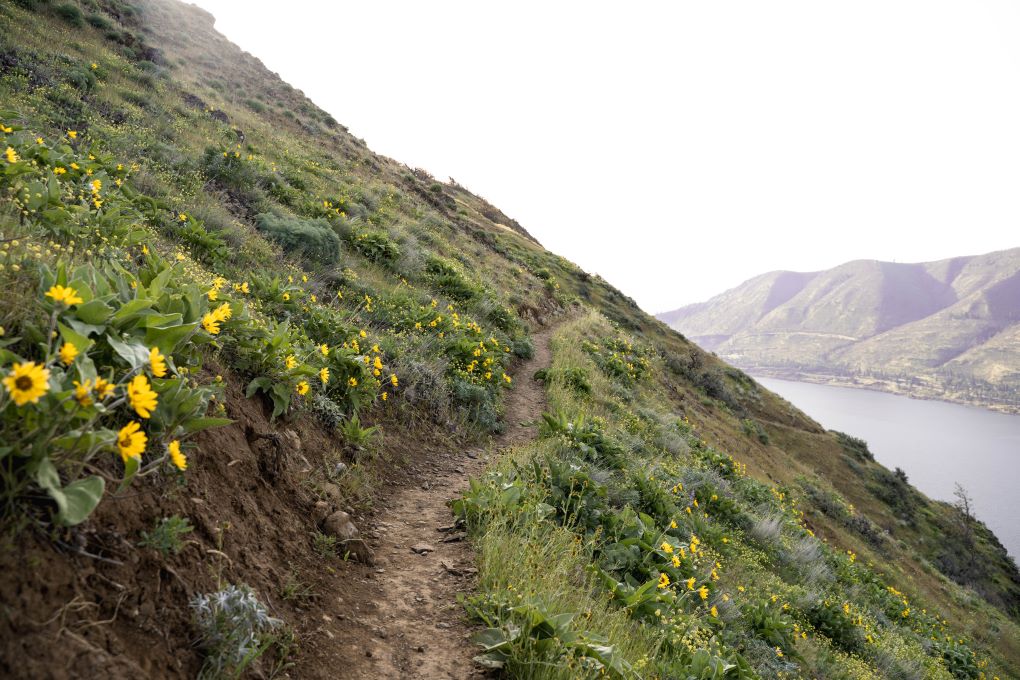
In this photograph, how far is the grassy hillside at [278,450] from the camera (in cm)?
194

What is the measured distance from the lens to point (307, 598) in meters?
3.02

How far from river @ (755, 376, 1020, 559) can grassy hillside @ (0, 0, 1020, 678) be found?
52194 mm

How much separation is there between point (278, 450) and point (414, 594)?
1334mm

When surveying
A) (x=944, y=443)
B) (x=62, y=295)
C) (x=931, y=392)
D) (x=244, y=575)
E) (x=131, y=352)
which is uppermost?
(x=931, y=392)

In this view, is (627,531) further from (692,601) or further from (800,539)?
(800,539)

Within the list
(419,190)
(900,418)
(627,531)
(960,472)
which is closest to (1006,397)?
(900,418)

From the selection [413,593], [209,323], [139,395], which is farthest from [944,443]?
[139,395]

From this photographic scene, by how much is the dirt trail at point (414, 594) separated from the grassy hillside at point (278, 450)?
17cm

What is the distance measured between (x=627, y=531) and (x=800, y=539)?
6.75m

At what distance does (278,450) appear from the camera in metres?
3.70

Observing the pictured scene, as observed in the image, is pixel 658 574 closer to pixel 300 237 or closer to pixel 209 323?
pixel 209 323

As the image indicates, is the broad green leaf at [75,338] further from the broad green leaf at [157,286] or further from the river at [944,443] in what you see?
the river at [944,443]

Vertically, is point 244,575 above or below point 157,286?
below

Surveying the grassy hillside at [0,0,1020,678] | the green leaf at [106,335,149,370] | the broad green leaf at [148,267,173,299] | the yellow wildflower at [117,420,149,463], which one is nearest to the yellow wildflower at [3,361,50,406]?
the grassy hillside at [0,0,1020,678]
